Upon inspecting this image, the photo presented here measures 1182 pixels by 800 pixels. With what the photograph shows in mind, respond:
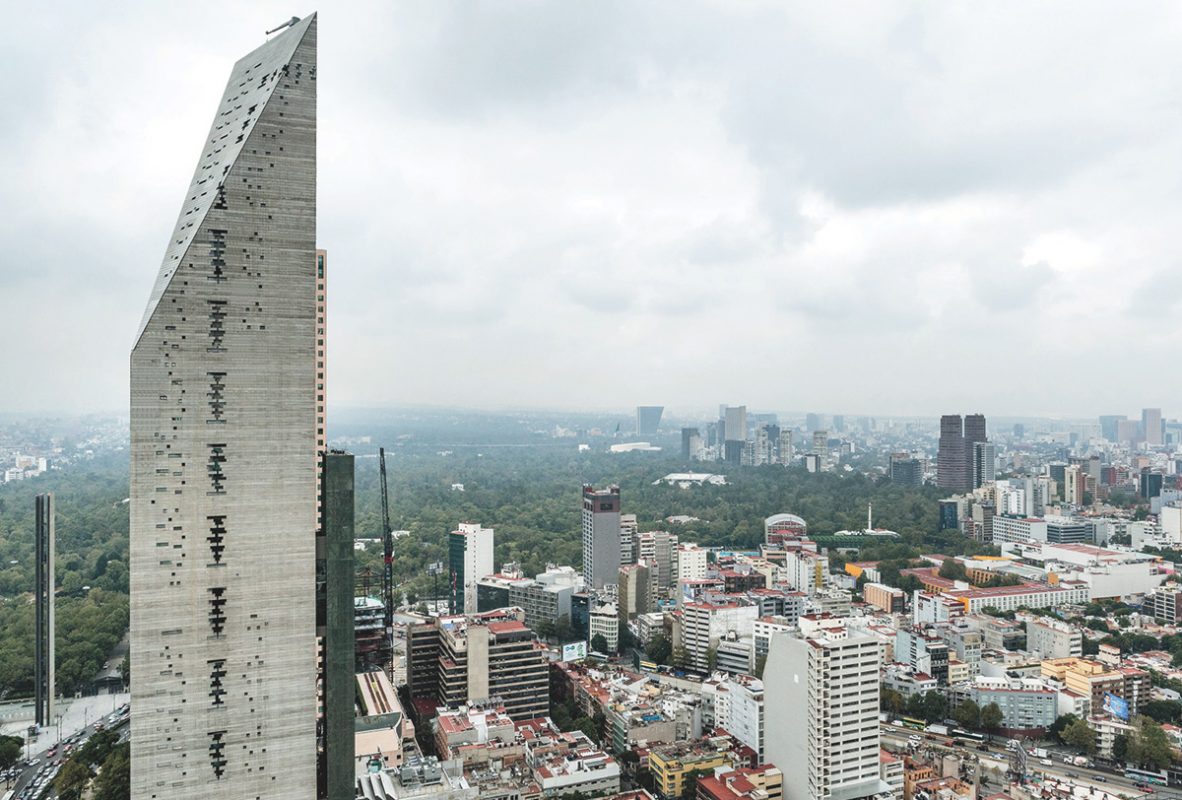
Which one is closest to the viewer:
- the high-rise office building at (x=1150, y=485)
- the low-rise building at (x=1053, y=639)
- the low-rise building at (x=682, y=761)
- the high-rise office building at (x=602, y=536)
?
the low-rise building at (x=682, y=761)

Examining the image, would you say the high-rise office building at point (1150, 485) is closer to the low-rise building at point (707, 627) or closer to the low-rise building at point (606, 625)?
the low-rise building at point (707, 627)

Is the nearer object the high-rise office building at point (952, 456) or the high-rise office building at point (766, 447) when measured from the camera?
the high-rise office building at point (952, 456)

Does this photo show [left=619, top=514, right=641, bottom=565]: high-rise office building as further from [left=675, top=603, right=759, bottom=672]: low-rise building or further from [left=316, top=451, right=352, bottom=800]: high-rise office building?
[left=316, top=451, right=352, bottom=800]: high-rise office building

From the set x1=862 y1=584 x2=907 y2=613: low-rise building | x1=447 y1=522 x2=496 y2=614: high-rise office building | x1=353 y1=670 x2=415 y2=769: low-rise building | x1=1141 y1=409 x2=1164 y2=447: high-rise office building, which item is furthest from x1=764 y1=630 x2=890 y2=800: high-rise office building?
x1=1141 y1=409 x2=1164 y2=447: high-rise office building

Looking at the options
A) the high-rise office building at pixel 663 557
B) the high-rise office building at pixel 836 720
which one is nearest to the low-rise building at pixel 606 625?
the high-rise office building at pixel 663 557

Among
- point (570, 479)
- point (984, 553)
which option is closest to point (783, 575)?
point (984, 553)

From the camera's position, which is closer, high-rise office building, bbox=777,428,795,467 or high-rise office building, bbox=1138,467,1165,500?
high-rise office building, bbox=1138,467,1165,500

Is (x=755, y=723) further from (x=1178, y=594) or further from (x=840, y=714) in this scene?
(x=1178, y=594)
